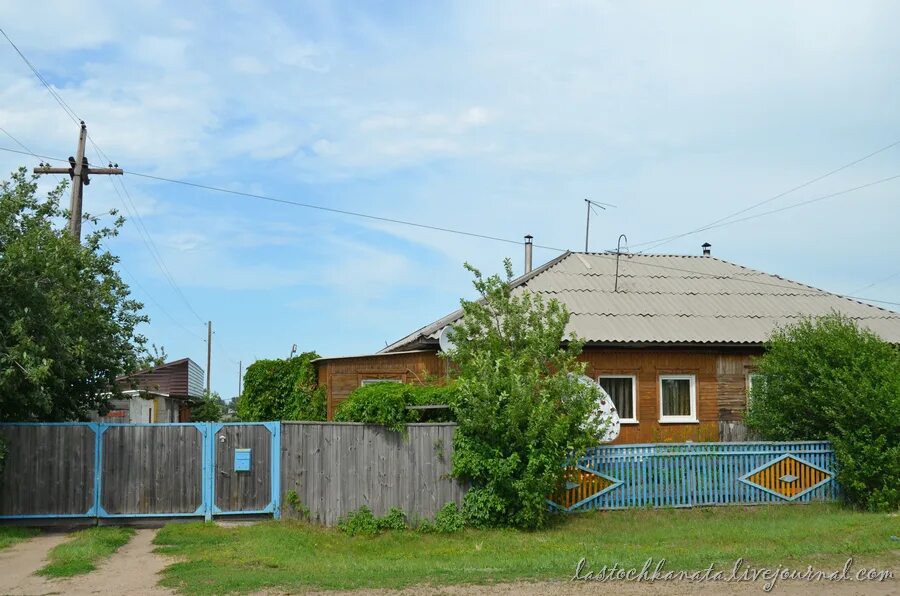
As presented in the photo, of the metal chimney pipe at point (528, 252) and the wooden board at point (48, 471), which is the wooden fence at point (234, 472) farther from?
the metal chimney pipe at point (528, 252)

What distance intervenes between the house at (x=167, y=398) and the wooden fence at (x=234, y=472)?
52.6 ft

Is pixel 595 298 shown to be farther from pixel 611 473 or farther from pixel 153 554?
pixel 153 554

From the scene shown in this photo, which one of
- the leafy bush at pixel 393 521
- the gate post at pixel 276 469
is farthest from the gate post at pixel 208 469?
the leafy bush at pixel 393 521

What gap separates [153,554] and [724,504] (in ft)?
32.1

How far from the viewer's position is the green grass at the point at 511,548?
1068 cm

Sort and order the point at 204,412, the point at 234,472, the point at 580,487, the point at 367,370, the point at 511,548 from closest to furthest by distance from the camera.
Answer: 1. the point at 511,548
2. the point at 234,472
3. the point at 580,487
4. the point at 367,370
5. the point at 204,412

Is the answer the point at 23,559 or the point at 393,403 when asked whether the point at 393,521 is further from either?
the point at 23,559

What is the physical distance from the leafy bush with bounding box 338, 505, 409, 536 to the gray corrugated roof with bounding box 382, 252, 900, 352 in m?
5.87

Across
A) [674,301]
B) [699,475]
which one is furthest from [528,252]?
[699,475]

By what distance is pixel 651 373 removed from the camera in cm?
2108

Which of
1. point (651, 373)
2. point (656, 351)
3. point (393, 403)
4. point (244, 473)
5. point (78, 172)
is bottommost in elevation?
point (244, 473)

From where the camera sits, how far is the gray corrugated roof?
21391 millimetres

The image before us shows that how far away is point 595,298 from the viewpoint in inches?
904

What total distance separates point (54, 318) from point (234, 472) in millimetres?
4073
